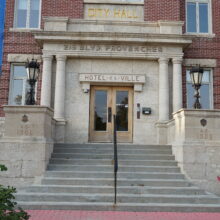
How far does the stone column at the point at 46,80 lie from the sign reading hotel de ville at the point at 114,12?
262 cm

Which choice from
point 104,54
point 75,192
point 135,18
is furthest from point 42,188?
point 135,18

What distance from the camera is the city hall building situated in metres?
12.0

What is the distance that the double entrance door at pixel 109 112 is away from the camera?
1231cm

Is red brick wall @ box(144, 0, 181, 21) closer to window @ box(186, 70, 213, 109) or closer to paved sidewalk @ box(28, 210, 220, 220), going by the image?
window @ box(186, 70, 213, 109)

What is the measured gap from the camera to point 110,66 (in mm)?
12391

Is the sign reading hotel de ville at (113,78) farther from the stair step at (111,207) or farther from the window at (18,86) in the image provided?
the stair step at (111,207)

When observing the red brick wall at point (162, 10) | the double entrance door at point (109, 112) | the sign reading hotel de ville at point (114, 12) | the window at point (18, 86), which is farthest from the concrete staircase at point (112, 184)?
the red brick wall at point (162, 10)

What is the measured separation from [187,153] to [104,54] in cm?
537

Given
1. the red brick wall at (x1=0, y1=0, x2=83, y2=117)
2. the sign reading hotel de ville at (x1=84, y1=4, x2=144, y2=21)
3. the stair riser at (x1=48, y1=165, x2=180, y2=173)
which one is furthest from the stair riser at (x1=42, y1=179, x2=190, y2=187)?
the sign reading hotel de ville at (x1=84, y1=4, x2=144, y2=21)

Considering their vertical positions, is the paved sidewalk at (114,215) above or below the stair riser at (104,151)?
below

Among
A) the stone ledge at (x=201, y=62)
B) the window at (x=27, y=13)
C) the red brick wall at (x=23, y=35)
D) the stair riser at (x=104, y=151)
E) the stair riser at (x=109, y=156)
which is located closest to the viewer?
the stair riser at (x=109, y=156)

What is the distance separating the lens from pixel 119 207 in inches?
279

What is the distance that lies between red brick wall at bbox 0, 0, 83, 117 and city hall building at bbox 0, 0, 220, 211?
0.04 metres

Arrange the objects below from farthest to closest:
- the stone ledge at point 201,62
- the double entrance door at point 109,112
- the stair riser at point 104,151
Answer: the stone ledge at point 201,62 → the double entrance door at point 109,112 → the stair riser at point 104,151
